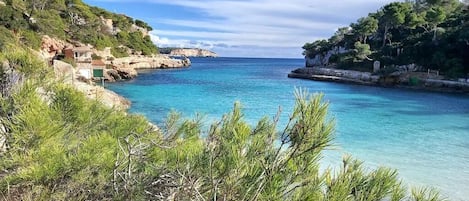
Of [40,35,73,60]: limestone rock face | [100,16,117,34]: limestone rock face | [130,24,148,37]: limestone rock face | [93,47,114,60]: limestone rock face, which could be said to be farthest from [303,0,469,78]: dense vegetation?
[130,24,148,37]: limestone rock face

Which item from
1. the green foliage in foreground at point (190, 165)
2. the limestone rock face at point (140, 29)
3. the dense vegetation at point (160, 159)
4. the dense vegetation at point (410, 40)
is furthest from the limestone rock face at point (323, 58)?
the green foliage in foreground at point (190, 165)

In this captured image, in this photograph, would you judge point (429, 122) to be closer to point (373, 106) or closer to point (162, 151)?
point (373, 106)

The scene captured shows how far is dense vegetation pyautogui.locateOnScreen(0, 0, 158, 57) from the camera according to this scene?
104 feet

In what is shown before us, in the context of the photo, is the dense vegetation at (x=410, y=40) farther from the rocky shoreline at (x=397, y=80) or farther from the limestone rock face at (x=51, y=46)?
the limestone rock face at (x=51, y=46)

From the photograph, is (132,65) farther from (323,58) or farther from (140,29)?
(323,58)

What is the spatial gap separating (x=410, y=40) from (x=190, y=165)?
41.4m

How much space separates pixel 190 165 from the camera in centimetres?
276

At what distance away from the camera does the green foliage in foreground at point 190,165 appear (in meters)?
2.50

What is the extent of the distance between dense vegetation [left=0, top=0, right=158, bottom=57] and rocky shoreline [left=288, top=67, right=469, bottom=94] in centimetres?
2392

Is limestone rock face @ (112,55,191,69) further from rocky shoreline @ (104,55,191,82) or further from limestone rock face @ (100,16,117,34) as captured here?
limestone rock face @ (100,16,117,34)

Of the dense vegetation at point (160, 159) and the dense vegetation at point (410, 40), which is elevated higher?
the dense vegetation at point (410, 40)

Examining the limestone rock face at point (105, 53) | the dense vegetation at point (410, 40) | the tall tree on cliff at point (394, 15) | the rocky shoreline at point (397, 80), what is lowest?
the rocky shoreline at point (397, 80)

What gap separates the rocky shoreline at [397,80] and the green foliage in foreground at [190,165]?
102 ft

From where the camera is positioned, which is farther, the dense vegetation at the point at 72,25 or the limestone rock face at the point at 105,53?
the limestone rock face at the point at 105,53
